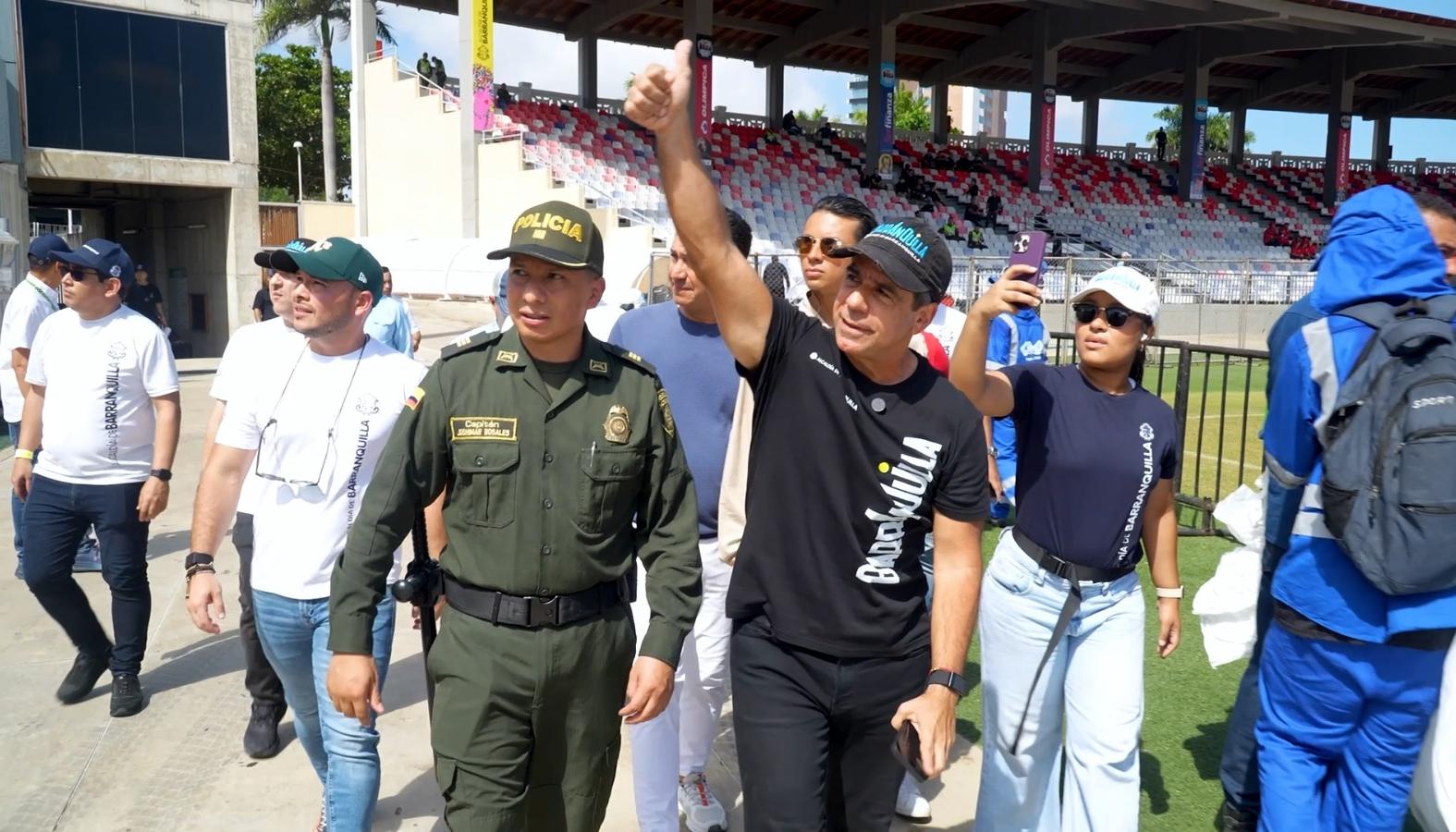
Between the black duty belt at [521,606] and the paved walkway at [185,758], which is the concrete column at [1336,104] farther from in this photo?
the black duty belt at [521,606]

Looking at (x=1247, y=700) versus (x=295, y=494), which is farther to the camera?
(x=1247, y=700)

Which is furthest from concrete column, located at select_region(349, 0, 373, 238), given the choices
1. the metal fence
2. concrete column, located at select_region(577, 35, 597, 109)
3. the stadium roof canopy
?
the metal fence

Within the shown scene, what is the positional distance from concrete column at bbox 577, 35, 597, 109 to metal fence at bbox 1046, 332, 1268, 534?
58.2ft

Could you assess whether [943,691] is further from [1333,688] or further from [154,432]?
[154,432]

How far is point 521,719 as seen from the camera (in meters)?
2.42

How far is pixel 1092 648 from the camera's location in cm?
290

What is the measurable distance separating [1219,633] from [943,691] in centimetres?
182

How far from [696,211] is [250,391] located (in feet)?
5.51

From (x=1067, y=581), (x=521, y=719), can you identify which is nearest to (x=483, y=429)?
(x=521, y=719)

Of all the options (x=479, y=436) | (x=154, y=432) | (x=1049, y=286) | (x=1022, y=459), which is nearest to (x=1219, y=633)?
(x=1022, y=459)

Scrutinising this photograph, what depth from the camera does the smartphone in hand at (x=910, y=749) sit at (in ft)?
7.34

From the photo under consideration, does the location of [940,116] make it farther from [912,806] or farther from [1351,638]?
[1351,638]

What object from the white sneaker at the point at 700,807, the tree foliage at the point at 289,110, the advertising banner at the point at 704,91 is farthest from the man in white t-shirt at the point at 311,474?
the tree foliage at the point at 289,110

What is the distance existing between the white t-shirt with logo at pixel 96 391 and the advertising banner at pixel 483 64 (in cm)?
1647
